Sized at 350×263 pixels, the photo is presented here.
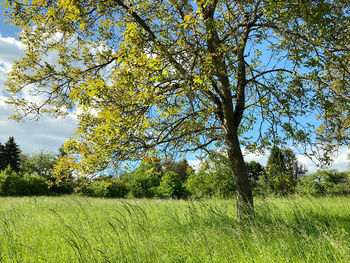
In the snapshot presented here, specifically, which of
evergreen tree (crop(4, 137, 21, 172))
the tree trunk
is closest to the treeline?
evergreen tree (crop(4, 137, 21, 172))

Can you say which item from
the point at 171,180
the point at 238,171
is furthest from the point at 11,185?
the point at 238,171

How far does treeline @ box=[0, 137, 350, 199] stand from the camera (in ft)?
23.3

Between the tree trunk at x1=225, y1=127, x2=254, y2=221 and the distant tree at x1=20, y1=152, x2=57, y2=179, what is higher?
the distant tree at x1=20, y1=152, x2=57, y2=179

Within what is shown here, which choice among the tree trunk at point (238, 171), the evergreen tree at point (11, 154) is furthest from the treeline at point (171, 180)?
the tree trunk at point (238, 171)

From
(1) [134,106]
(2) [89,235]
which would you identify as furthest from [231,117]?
(2) [89,235]

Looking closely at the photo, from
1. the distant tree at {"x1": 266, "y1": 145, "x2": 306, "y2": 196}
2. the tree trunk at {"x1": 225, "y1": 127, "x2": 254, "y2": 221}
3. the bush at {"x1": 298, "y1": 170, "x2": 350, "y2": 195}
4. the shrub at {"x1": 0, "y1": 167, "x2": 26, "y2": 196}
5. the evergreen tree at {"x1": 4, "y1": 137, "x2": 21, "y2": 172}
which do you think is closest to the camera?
the tree trunk at {"x1": 225, "y1": 127, "x2": 254, "y2": 221}

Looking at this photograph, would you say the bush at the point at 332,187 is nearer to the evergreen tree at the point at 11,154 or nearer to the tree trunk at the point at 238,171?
the tree trunk at the point at 238,171

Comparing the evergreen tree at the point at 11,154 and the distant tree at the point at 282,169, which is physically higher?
the evergreen tree at the point at 11,154

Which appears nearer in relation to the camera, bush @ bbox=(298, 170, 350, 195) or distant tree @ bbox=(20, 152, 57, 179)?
bush @ bbox=(298, 170, 350, 195)

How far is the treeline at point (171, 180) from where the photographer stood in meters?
7.09

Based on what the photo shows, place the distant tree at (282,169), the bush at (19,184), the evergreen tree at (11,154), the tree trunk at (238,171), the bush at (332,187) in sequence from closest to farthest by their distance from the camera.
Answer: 1. the tree trunk at (238,171)
2. the distant tree at (282,169)
3. the bush at (332,187)
4. the bush at (19,184)
5. the evergreen tree at (11,154)

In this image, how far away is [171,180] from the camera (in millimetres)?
15641

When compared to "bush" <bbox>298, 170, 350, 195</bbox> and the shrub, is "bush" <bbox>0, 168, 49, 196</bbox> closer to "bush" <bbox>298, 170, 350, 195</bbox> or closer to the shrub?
the shrub

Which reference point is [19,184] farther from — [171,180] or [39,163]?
[171,180]
